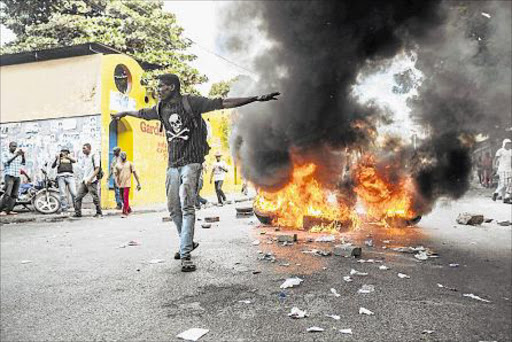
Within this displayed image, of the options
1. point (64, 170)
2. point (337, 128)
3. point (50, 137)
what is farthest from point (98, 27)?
point (337, 128)

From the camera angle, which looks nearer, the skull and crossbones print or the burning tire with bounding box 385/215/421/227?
the skull and crossbones print

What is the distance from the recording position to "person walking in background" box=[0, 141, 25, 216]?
33.3 feet

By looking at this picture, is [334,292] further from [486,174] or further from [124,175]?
[486,174]

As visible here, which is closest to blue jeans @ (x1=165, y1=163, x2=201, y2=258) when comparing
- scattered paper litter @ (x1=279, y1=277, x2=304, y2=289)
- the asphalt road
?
the asphalt road

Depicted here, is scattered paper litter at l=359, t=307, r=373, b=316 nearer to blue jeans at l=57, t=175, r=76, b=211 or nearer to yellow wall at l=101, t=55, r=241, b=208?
blue jeans at l=57, t=175, r=76, b=211

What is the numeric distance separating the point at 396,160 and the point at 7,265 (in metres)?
7.08

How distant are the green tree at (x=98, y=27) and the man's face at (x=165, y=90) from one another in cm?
1138

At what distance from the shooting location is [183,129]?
14.8ft

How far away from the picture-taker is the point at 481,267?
14.4ft

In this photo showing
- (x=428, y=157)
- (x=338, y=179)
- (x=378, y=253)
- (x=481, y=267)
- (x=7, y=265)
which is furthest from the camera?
(x=428, y=157)

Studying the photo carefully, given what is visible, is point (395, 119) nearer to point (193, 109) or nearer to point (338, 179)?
point (338, 179)

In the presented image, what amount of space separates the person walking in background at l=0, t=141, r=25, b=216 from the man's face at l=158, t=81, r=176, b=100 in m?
7.47

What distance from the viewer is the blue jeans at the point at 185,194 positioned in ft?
14.6

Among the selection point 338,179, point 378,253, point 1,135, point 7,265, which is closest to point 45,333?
point 7,265
